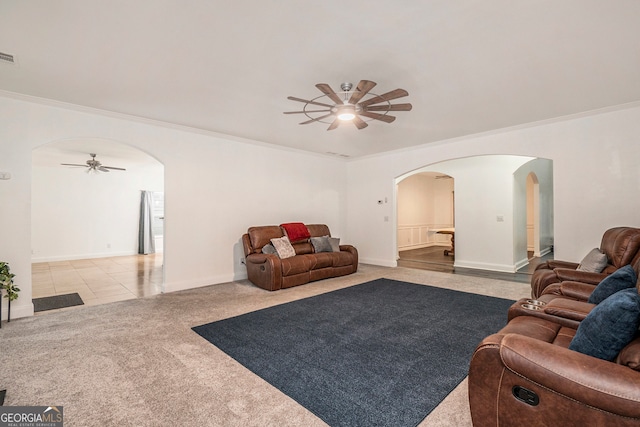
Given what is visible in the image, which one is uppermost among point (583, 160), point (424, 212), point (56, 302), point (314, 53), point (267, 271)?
point (314, 53)

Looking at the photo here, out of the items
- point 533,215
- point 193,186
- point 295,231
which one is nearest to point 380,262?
point 295,231

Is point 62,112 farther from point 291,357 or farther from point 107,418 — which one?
point 291,357

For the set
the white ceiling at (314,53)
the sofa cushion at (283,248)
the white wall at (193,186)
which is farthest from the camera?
the sofa cushion at (283,248)

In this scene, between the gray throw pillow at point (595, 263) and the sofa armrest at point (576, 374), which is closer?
the sofa armrest at point (576, 374)

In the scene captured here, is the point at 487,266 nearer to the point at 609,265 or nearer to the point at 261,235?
the point at 609,265

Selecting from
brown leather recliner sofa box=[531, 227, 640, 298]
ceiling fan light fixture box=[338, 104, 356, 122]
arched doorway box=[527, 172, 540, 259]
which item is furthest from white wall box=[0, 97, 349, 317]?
arched doorway box=[527, 172, 540, 259]

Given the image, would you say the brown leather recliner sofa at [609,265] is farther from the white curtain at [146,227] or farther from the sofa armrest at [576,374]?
the white curtain at [146,227]

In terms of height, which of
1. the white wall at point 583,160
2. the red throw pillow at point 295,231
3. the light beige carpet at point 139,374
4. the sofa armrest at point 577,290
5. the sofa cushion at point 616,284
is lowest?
the light beige carpet at point 139,374

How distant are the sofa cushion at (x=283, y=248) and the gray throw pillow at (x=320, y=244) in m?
0.57

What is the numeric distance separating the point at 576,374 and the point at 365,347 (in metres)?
1.77

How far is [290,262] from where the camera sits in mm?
5023

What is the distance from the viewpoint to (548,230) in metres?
9.85

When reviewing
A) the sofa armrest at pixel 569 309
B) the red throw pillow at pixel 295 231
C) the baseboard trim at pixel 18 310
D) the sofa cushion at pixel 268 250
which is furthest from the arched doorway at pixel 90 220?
the sofa armrest at pixel 569 309

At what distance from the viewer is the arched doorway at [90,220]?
5770 millimetres
